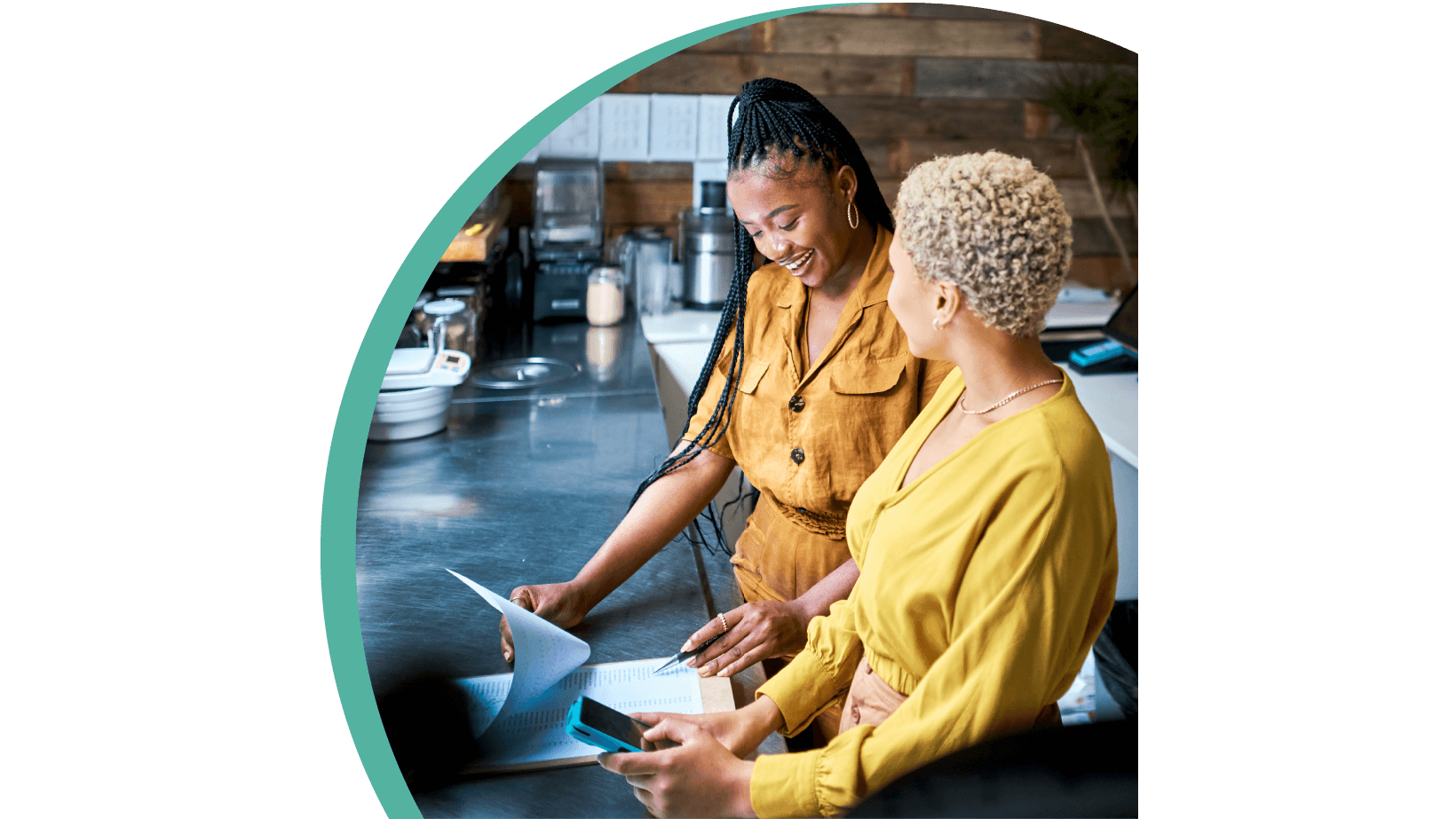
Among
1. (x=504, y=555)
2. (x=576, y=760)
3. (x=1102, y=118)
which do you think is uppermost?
(x=1102, y=118)

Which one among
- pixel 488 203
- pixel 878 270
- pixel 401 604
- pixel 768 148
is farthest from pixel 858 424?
pixel 488 203

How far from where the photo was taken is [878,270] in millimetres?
764

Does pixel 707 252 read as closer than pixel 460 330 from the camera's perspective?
No

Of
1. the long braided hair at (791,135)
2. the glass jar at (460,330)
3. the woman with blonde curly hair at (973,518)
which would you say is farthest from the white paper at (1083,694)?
the glass jar at (460,330)

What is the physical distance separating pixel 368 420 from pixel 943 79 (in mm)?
863

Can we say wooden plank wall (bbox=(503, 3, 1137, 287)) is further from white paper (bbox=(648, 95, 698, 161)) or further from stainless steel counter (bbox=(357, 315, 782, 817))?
stainless steel counter (bbox=(357, 315, 782, 817))

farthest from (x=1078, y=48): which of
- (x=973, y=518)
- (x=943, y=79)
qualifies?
(x=973, y=518)

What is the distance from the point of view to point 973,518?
2.06 feet

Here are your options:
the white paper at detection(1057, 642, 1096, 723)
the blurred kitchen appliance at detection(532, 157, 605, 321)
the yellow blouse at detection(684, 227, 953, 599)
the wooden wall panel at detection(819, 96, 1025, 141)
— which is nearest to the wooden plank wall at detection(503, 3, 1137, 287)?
the wooden wall panel at detection(819, 96, 1025, 141)

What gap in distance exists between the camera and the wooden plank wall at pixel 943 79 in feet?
3.05

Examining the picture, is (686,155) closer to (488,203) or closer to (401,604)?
(488,203)

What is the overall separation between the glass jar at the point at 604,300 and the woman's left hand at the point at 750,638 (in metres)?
1.39

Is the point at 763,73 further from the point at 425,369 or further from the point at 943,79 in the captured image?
the point at 425,369

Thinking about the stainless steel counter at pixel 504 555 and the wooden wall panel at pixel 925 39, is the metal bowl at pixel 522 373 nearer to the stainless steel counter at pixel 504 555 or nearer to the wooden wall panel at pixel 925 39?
Answer: the stainless steel counter at pixel 504 555
